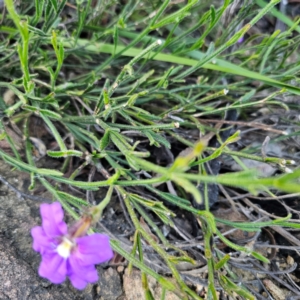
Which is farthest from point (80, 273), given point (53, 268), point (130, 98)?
point (130, 98)

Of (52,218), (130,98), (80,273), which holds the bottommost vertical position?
(80,273)

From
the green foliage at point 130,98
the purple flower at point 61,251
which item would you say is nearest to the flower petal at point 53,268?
the purple flower at point 61,251

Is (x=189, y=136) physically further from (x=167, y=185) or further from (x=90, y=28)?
(x=90, y=28)

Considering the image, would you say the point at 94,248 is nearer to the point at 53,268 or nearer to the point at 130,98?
the point at 53,268

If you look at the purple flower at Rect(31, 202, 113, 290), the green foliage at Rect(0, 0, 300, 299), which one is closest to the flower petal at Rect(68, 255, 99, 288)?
the purple flower at Rect(31, 202, 113, 290)

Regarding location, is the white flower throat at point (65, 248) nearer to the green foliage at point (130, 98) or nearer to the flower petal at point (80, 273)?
the flower petal at point (80, 273)

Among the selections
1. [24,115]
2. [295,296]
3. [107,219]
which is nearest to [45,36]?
[24,115]

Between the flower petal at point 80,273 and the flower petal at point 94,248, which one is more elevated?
the flower petal at point 94,248

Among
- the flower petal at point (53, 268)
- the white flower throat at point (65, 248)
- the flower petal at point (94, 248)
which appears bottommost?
the flower petal at point (53, 268)
